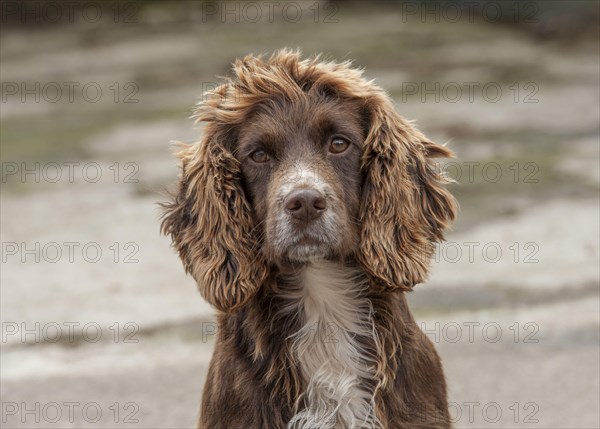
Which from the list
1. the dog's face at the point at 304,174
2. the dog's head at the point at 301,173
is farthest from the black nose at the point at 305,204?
the dog's head at the point at 301,173

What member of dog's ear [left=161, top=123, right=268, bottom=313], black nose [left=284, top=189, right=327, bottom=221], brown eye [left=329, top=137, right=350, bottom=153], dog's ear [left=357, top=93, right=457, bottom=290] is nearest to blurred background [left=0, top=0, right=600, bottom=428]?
dog's ear [left=357, top=93, right=457, bottom=290]

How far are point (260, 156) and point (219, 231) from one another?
36 centimetres

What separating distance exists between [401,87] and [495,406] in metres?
7.99

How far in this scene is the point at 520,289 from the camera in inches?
311

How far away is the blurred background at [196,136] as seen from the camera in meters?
6.89

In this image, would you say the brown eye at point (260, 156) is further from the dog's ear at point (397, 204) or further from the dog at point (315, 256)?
the dog's ear at point (397, 204)

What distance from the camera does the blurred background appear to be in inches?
271

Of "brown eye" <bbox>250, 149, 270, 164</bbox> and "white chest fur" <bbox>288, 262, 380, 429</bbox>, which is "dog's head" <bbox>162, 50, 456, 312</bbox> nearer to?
"brown eye" <bbox>250, 149, 270, 164</bbox>

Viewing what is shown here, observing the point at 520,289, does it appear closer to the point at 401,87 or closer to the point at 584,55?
the point at 401,87

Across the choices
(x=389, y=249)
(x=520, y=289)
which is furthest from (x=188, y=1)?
(x=389, y=249)

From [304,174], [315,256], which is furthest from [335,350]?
[304,174]

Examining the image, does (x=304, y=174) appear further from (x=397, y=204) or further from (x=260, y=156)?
(x=397, y=204)

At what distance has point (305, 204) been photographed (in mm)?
4430

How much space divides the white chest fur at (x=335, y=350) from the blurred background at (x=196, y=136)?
5.14 ft
